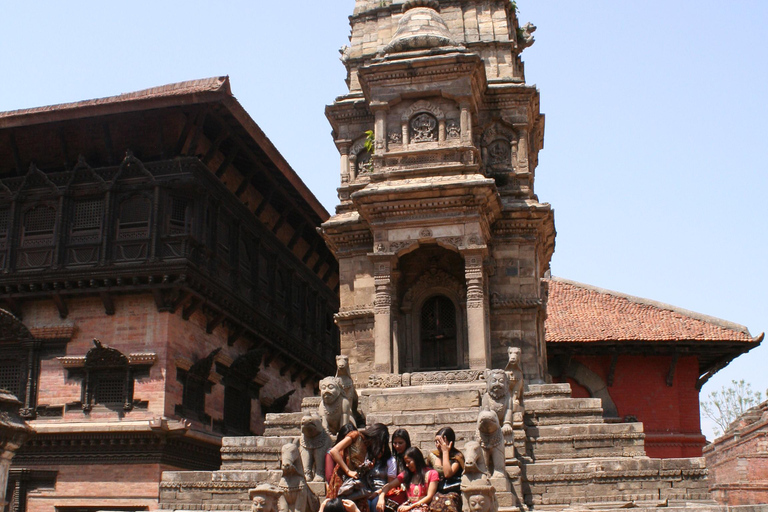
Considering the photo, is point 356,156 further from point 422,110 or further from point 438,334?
point 438,334

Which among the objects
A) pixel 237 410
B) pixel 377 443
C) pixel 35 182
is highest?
pixel 35 182

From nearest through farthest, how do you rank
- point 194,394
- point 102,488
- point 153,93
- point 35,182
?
1. point 102,488
2. point 153,93
3. point 194,394
4. point 35,182

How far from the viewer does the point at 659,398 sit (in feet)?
98.0

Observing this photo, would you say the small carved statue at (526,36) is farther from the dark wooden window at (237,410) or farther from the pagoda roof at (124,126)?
the dark wooden window at (237,410)

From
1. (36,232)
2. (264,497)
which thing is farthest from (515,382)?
(36,232)

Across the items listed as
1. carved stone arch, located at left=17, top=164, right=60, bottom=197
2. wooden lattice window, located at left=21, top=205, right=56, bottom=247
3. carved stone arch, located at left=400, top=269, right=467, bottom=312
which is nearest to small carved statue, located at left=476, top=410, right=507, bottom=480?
carved stone arch, located at left=400, top=269, right=467, bottom=312

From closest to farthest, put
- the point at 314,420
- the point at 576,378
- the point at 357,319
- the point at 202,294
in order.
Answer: the point at 314,420, the point at 357,319, the point at 202,294, the point at 576,378

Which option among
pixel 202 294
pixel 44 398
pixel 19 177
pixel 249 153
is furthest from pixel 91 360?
pixel 249 153

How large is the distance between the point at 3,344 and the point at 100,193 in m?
4.90

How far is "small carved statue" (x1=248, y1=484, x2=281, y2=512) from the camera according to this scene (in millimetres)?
12516

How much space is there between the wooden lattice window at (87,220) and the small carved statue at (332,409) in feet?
39.6

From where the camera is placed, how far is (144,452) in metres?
23.1

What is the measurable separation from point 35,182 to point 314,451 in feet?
52.5

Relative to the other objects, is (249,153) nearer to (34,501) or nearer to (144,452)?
(144,452)
